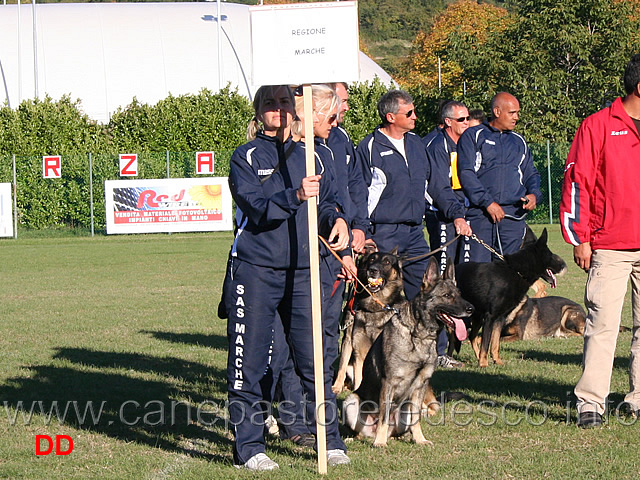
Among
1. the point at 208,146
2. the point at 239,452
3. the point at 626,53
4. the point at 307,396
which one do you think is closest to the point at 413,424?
the point at 307,396

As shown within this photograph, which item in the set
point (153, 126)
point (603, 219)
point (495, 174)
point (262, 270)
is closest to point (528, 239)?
point (495, 174)

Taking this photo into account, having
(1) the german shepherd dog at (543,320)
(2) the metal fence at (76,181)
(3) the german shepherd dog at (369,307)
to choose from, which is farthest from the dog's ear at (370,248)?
(2) the metal fence at (76,181)

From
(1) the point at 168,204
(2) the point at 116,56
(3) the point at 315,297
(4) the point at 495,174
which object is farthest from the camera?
(2) the point at 116,56

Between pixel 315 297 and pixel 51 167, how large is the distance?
2690 centimetres

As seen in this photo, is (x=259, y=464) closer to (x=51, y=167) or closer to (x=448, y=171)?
(x=448, y=171)

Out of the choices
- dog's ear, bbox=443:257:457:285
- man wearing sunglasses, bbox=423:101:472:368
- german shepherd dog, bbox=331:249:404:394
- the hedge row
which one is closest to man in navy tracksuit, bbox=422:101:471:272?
man wearing sunglasses, bbox=423:101:472:368

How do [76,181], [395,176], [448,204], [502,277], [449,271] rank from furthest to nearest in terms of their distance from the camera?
[76,181] → [502,277] → [448,204] → [395,176] → [449,271]

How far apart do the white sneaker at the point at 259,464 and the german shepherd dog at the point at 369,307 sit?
253 centimetres

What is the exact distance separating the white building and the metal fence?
16.8 meters

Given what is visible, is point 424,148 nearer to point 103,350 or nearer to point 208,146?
point 103,350

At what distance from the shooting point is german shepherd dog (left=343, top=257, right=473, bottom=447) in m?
5.62

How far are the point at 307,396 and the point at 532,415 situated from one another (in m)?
1.89

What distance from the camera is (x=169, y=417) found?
6305mm

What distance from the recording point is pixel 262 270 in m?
4.88
